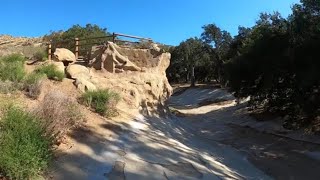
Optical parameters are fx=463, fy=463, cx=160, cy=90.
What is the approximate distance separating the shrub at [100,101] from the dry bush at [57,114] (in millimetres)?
2310

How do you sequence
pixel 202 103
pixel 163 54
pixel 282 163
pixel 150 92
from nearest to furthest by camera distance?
pixel 282 163
pixel 150 92
pixel 163 54
pixel 202 103

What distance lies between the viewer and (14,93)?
13.0m

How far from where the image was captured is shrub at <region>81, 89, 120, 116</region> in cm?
1436

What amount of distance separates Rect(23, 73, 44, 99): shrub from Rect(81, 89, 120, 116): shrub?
1.55 meters

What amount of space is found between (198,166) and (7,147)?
6175 millimetres

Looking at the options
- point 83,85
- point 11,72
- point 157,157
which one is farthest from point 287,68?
point 11,72

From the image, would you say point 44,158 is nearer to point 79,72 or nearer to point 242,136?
point 79,72

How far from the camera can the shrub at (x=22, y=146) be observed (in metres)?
7.59

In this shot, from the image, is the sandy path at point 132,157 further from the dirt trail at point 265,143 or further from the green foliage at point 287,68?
the green foliage at point 287,68

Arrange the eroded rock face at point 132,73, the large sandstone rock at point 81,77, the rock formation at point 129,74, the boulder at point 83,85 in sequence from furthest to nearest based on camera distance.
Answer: the eroded rock face at point 132,73 < the rock formation at point 129,74 < the large sandstone rock at point 81,77 < the boulder at point 83,85

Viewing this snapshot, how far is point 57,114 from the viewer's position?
1044 centimetres

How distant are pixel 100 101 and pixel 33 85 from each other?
2.17m

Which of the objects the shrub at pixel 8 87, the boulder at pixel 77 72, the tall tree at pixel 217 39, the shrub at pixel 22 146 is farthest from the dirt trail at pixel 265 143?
the tall tree at pixel 217 39

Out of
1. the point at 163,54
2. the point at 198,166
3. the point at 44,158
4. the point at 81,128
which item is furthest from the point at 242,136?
the point at 44,158
